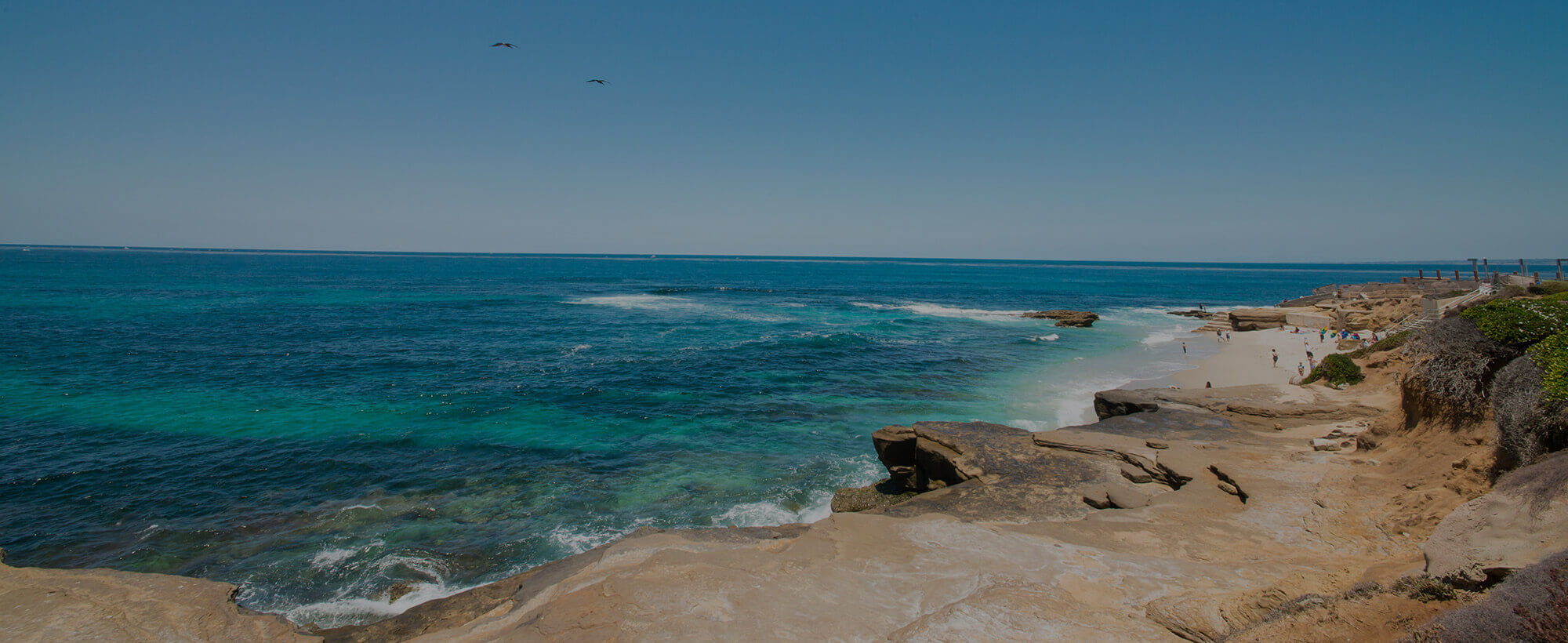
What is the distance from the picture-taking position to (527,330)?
4759 cm

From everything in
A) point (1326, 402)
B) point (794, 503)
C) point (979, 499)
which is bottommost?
point (794, 503)

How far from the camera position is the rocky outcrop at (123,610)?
908 cm

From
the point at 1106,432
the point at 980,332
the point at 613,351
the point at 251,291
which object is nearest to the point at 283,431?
the point at 613,351

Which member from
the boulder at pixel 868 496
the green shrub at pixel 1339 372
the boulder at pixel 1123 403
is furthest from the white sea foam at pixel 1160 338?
the boulder at pixel 868 496

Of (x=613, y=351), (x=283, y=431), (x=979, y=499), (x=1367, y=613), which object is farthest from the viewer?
(x=613, y=351)

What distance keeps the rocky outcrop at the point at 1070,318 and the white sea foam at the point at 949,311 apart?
2.54m

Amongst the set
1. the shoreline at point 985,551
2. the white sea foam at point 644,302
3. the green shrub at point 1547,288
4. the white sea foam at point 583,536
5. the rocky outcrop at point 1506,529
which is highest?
the green shrub at point 1547,288

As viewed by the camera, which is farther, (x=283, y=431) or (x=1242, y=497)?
(x=283, y=431)

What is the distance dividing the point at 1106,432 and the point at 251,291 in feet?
307

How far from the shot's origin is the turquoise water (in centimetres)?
1420

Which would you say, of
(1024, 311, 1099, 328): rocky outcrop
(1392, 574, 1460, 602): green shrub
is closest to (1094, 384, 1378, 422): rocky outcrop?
(1392, 574, 1460, 602): green shrub

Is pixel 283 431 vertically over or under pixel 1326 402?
under

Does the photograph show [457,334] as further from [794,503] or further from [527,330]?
[794,503]

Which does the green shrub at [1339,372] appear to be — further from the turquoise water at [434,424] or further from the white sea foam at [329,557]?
the white sea foam at [329,557]
